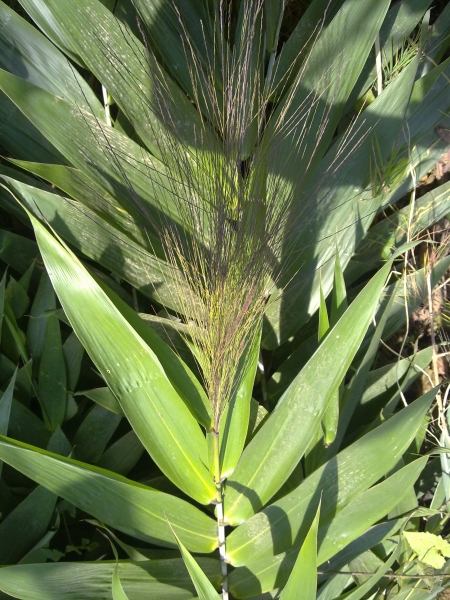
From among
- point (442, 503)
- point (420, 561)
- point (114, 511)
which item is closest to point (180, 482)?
point (114, 511)

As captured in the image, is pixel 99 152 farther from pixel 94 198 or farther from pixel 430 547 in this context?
pixel 430 547

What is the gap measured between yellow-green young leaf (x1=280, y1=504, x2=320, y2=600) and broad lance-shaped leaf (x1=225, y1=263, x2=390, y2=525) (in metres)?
0.13

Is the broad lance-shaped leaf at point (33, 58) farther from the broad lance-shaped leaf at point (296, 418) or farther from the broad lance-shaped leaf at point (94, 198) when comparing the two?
the broad lance-shaped leaf at point (296, 418)

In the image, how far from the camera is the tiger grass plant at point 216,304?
25.1 inches

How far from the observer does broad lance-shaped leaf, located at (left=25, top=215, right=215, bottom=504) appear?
25.1 inches

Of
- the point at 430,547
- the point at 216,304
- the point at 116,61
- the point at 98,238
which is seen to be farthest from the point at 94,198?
the point at 430,547

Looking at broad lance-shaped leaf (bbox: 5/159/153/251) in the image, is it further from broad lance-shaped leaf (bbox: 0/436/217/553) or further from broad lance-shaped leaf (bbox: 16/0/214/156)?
broad lance-shaped leaf (bbox: 0/436/217/553)

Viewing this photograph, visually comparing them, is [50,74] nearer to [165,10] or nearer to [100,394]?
[165,10]

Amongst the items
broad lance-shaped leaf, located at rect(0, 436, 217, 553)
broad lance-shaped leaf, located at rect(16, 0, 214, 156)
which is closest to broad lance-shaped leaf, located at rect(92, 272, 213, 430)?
broad lance-shaped leaf, located at rect(0, 436, 217, 553)

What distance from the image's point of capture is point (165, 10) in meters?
0.86

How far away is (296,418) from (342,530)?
15 centimetres

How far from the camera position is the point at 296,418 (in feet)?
2.37

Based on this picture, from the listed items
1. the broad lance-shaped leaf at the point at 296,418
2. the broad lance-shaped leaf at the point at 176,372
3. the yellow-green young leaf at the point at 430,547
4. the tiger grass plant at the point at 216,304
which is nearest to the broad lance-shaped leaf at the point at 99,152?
the tiger grass plant at the point at 216,304

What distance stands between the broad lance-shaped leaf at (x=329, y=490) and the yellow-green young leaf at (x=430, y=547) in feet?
0.27
